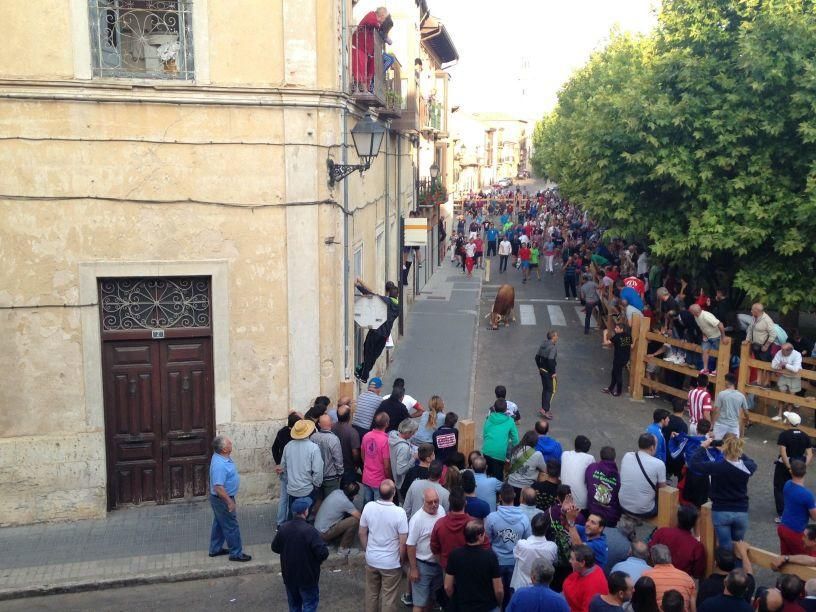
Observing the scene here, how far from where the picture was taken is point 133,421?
10234 mm

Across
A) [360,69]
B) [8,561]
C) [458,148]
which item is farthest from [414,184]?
[458,148]

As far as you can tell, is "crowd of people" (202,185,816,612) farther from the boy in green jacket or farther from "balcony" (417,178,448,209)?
"balcony" (417,178,448,209)

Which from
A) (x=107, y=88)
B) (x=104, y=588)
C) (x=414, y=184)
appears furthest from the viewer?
(x=414, y=184)

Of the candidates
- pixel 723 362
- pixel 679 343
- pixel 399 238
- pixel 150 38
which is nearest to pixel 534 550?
pixel 150 38

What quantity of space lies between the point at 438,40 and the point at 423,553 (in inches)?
956

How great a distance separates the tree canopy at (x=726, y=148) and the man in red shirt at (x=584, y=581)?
9298 mm

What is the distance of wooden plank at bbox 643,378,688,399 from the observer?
14.4 m

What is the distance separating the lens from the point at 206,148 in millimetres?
9922

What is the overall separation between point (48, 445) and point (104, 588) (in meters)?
2.02

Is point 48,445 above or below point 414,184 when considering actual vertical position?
below

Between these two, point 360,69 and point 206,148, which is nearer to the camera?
point 206,148

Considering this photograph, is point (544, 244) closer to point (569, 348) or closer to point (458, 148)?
point (569, 348)

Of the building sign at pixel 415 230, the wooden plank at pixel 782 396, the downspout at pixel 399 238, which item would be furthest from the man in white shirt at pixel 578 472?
the building sign at pixel 415 230

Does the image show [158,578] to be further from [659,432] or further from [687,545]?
[659,432]
